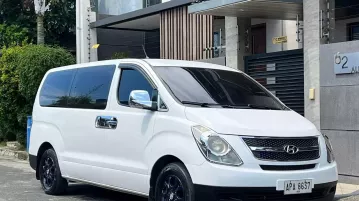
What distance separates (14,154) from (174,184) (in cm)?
1058

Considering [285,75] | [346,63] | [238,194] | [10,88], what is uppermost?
[346,63]

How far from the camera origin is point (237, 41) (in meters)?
11.9

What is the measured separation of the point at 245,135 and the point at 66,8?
745 inches

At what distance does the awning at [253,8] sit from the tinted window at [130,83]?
3748mm

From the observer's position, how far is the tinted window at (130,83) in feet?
22.8

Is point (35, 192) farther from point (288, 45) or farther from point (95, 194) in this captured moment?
point (288, 45)

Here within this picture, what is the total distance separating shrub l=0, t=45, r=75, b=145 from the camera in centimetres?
1502

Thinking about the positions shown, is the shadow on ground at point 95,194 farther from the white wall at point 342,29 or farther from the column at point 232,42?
the white wall at point 342,29

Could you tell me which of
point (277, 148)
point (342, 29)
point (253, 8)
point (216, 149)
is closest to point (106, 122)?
point (216, 149)

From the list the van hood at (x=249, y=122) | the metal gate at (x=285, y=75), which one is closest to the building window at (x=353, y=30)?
the metal gate at (x=285, y=75)

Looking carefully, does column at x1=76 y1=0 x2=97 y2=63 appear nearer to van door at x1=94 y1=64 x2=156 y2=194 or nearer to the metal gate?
the metal gate

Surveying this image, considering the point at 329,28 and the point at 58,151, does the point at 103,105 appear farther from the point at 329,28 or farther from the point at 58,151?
the point at 329,28

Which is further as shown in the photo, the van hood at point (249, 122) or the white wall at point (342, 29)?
the white wall at point (342, 29)

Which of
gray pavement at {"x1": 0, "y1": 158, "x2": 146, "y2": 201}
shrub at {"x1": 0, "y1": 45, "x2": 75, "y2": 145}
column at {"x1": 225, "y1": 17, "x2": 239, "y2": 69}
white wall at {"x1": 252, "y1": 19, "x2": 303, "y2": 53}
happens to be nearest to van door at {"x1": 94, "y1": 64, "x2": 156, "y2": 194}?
gray pavement at {"x1": 0, "y1": 158, "x2": 146, "y2": 201}
